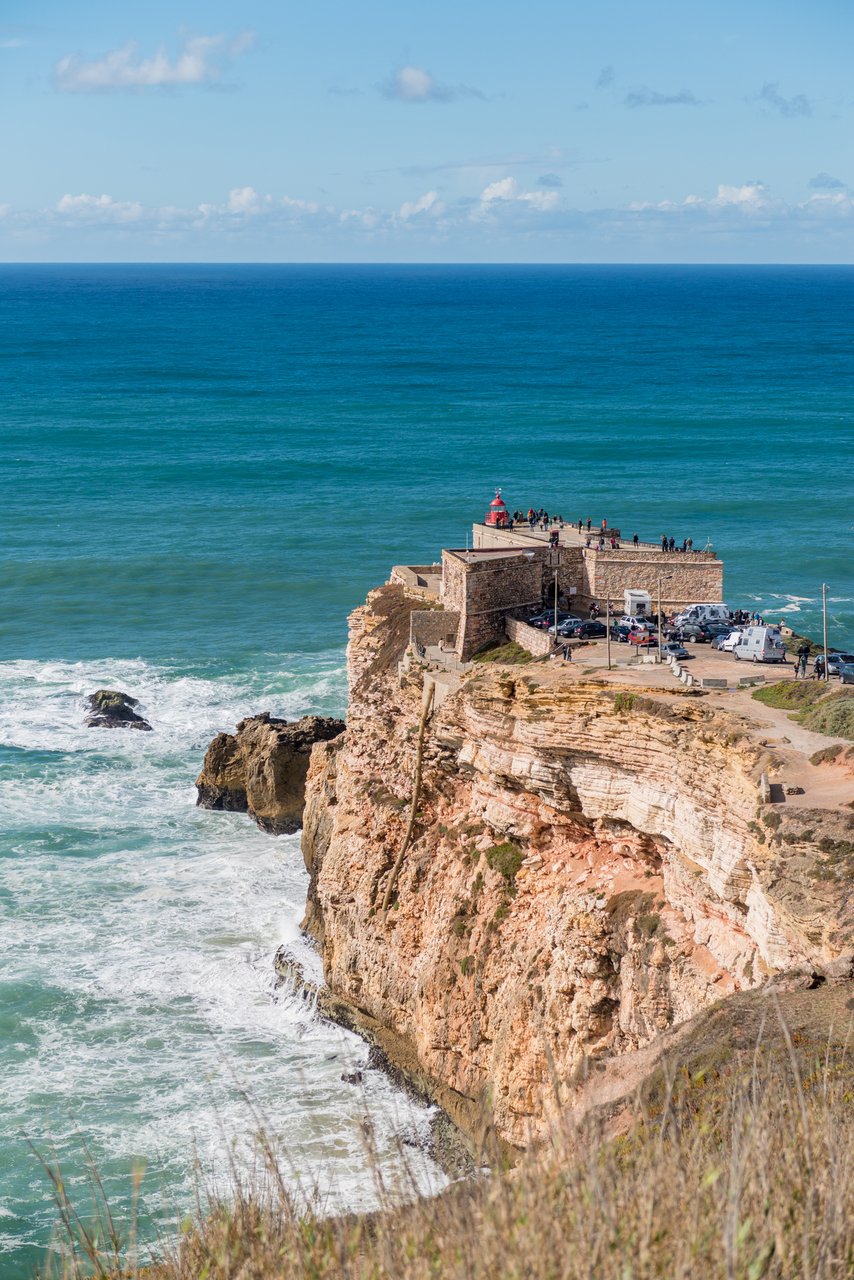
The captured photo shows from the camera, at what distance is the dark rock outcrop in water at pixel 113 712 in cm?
5822

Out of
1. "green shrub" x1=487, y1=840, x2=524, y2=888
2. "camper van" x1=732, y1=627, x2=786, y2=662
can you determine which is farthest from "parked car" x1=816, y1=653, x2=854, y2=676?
"green shrub" x1=487, y1=840, x2=524, y2=888

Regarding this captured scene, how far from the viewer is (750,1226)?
14266 mm

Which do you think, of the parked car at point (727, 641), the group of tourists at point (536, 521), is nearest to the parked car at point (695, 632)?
the parked car at point (727, 641)

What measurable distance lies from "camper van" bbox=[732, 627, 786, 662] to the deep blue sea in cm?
1346

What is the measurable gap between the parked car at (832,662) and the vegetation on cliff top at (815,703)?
2.37 m

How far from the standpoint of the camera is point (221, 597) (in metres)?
77.0

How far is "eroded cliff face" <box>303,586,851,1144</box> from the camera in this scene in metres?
28.2

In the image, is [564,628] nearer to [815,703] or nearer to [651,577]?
[651,577]

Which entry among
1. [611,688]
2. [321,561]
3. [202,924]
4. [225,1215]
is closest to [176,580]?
[321,561]

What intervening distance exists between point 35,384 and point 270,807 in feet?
377

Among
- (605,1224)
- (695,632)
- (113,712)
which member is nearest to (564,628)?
(695,632)

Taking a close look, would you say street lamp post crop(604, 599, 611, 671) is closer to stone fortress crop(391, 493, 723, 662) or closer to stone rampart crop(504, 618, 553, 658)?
stone fortress crop(391, 493, 723, 662)

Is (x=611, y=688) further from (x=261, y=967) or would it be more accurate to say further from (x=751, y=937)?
(x=261, y=967)

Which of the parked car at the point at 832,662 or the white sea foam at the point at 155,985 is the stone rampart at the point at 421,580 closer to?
the white sea foam at the point at 155,985
